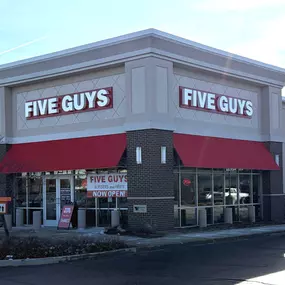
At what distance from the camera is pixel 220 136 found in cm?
2303

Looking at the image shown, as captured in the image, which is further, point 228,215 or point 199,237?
point 228,215

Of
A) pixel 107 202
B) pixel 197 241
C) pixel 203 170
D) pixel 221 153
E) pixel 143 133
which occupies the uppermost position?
pixel 143 133

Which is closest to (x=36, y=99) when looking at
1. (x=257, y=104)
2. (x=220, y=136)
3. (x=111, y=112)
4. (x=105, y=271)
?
(x=111, y=112)

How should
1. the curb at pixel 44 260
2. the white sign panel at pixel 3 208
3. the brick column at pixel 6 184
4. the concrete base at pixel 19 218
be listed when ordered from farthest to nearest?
the brick column at pixel 6 184
the concrete base at pixel 19 218
the white sign panel at pixel 3 208
the curb at pixel 44 260

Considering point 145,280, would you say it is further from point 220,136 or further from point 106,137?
point 220,136

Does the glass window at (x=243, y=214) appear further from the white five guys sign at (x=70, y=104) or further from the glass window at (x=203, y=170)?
the white five guys sign at (x=70, y=104)

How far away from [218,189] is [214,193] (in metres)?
0.38

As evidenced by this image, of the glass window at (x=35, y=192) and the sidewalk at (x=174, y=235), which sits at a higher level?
the glass window at (x=35, y=192)

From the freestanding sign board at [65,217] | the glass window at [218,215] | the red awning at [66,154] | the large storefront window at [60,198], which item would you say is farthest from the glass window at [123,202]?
the glass window at [218,215]

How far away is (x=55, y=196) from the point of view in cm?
2306

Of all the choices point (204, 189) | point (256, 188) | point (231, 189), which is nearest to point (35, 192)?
point (204, 189)

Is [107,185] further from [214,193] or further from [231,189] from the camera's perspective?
[231,189]

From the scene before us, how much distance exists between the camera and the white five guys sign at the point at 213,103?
2133 centimetres

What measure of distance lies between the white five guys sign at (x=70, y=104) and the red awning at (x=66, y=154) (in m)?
1.33
